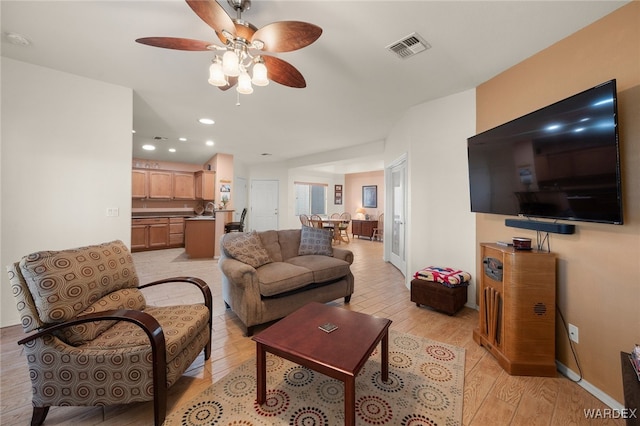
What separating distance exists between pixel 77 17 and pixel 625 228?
391 cm

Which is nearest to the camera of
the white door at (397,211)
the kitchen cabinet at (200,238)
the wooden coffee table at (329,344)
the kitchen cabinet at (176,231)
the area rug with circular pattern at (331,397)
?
the wooden coffee table at (329,344)

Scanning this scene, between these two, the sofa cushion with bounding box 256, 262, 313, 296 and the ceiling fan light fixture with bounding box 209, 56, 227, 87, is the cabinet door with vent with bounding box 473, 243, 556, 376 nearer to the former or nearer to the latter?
the sofa cushion with bounding box 256, 262, 313, 296

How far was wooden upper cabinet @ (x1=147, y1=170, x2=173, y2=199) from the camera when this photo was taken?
6.43m

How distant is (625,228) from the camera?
1.49 m

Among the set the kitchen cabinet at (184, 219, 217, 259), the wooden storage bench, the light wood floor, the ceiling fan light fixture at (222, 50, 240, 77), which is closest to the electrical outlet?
the light wood floor

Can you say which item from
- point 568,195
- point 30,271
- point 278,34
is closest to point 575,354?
point 568,195

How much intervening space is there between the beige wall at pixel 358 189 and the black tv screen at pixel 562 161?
20.6ft

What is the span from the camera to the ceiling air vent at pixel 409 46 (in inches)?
74.5

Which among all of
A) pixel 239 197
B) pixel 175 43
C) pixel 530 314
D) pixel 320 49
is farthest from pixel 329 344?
pixel 239 197

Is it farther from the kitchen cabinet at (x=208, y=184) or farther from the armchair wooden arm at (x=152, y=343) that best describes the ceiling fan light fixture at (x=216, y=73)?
the kitchen cabinet at (x=208, y=184)

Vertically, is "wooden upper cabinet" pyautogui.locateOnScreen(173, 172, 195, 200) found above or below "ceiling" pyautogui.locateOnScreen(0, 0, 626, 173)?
below

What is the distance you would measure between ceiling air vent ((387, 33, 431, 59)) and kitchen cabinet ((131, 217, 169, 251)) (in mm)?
6634

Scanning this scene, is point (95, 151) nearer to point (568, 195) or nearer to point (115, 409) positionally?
point (115, 409)

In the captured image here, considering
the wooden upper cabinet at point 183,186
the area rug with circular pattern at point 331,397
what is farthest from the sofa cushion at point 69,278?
the wooden upper cabinet at point 183,186
